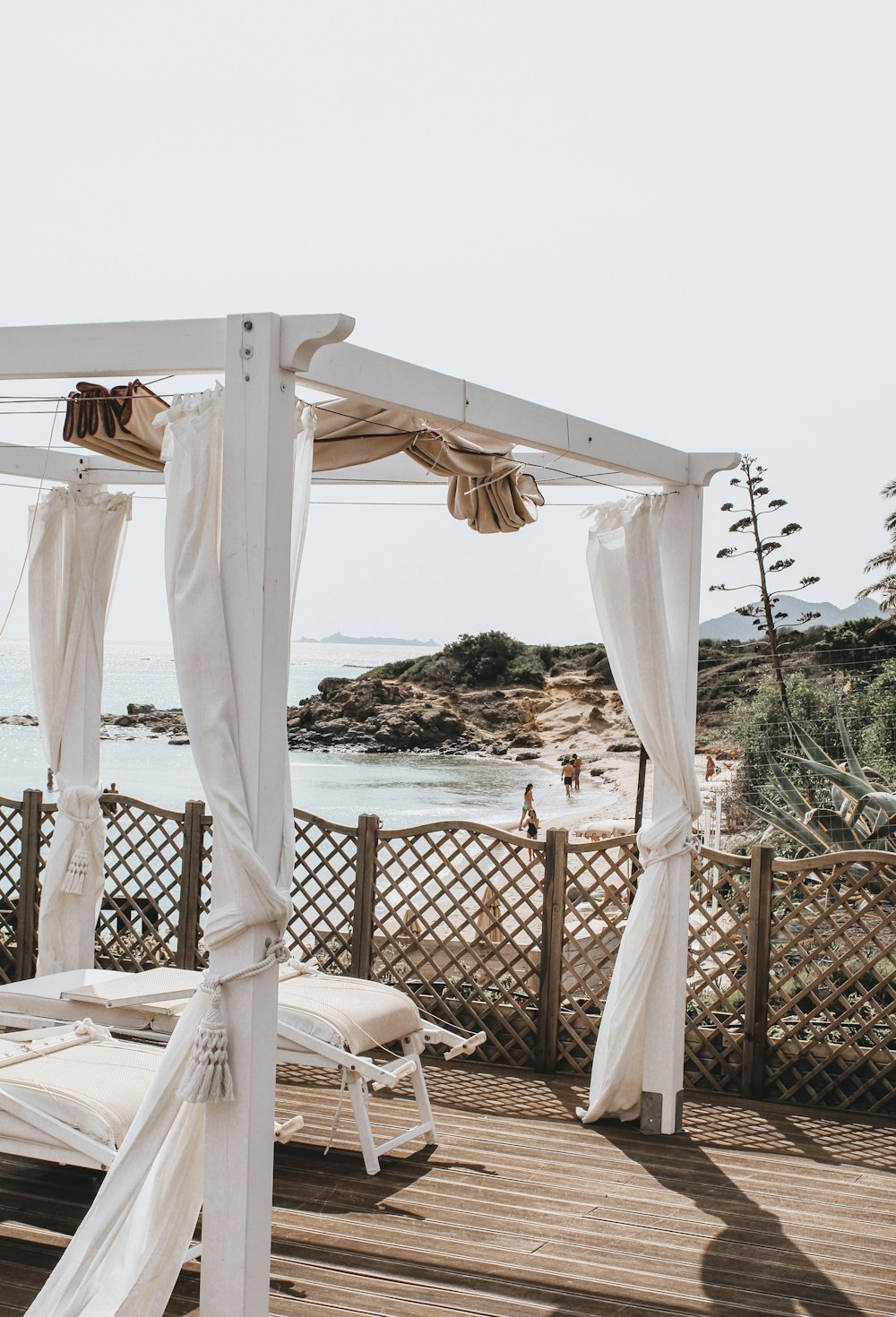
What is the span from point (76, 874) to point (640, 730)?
77.0 inches

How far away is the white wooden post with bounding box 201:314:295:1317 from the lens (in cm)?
244

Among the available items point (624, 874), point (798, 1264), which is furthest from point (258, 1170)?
point (624, 874)

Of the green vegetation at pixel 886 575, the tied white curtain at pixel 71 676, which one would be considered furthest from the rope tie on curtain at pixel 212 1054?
the green vegetation at pixel 886 575

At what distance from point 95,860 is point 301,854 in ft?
2.82

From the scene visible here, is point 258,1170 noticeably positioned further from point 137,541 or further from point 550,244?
point 137,541

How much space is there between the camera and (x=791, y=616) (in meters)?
21.6

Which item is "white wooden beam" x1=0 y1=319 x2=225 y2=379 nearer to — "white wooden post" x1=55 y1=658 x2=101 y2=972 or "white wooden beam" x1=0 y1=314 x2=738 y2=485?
"white wooden beam" x1=0 y1=314 x2=738 y2=485

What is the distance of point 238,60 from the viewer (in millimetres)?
20094

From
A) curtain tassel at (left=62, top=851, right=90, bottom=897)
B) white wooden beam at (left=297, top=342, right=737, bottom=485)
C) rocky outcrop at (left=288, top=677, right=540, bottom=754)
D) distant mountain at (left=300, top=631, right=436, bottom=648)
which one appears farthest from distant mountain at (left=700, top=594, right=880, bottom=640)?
curtain tassel at (left=62, top=851, right=90, bottom=897)

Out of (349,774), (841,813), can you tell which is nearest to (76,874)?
(841,813)

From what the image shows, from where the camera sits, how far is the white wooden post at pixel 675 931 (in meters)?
3.88

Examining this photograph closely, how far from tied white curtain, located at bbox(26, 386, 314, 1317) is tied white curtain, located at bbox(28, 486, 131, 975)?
195 centimetres

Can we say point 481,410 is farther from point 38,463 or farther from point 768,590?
point 768,590

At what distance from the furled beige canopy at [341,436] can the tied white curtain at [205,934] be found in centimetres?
79
